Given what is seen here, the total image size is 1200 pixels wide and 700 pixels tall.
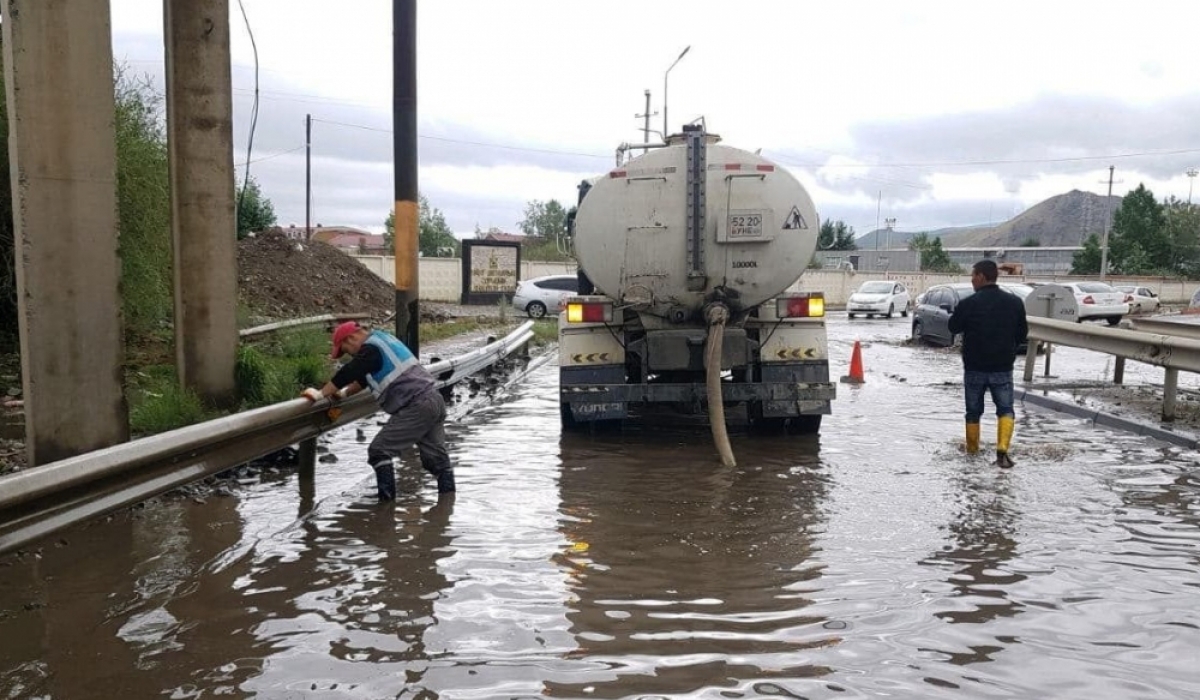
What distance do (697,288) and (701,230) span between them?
0.53 m

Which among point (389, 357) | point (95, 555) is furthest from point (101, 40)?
point (95, 555)

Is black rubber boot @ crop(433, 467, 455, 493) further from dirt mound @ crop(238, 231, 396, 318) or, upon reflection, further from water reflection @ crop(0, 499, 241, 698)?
dirt mound @ crop(238, 231, 396, 318)

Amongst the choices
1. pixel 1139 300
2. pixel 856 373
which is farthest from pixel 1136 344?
pixel 1139 300

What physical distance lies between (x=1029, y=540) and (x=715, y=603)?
231 cm

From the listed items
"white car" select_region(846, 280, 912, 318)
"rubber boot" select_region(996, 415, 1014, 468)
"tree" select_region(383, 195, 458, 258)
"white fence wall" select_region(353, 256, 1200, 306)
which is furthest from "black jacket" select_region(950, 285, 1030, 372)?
"tree" select_region(383, 195, 458, 258)

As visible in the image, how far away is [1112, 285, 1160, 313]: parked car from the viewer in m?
36.1

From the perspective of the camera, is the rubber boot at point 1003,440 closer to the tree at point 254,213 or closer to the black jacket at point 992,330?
the black jacket at point 992,330

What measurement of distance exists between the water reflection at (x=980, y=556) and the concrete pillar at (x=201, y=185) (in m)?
6.13

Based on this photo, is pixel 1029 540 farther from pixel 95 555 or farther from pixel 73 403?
pixel 73 403

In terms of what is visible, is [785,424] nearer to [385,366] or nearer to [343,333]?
[385,366]

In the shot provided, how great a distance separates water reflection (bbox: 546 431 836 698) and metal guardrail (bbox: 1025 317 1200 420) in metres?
4.25

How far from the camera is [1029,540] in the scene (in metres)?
5.56

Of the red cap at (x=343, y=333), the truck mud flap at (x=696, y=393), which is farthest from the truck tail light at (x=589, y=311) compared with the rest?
the red cap at (x=343, y=333)

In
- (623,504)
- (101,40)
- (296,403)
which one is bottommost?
(623,504)
